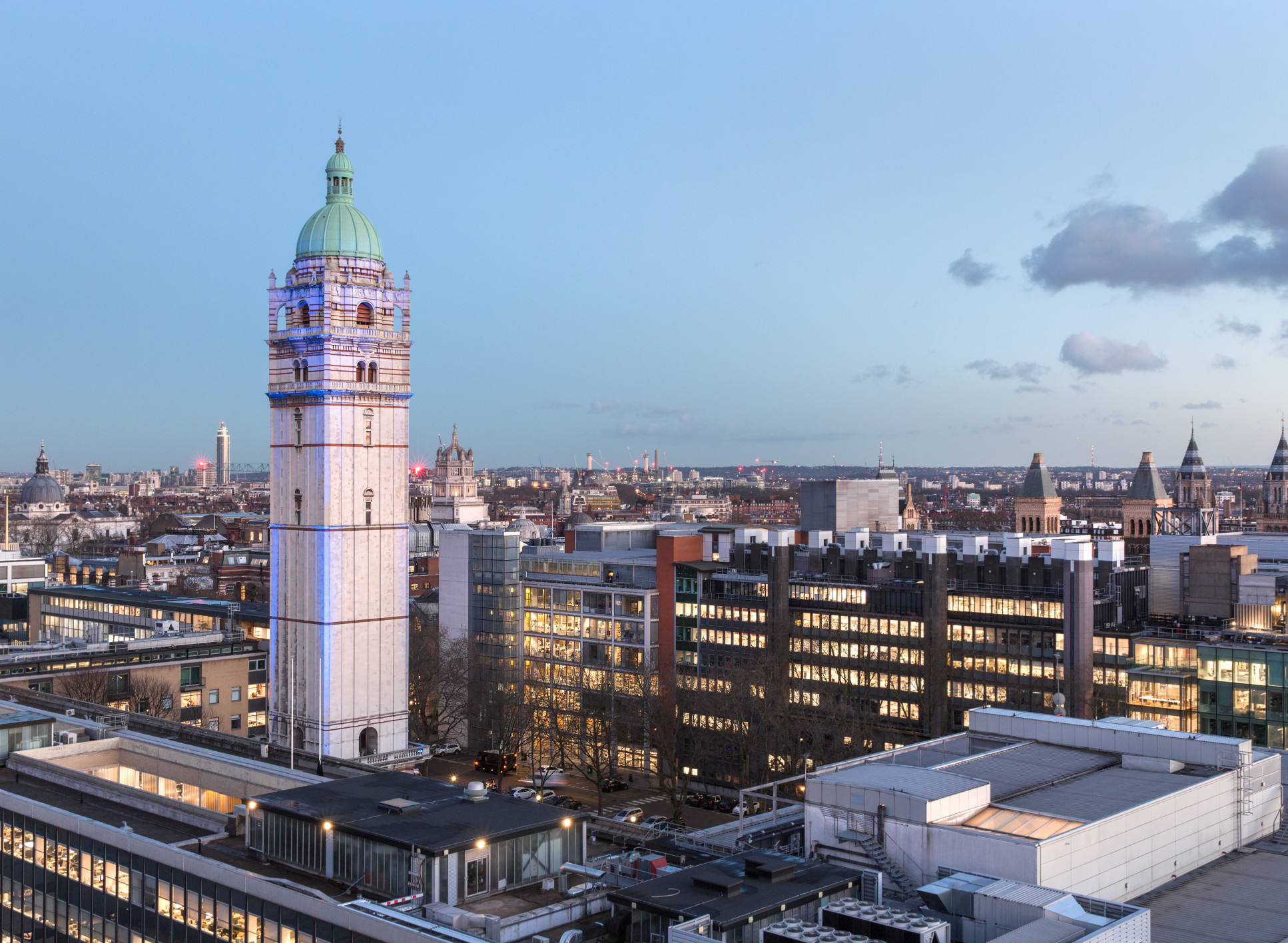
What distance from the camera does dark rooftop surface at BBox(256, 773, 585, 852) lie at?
35.9 m

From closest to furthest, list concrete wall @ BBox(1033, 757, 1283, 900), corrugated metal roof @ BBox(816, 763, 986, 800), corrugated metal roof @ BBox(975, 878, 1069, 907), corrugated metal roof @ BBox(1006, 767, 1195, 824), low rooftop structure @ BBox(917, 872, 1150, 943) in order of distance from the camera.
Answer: low rooftop structure @ BBox(917, 872, 1150, 943) < corrugated metal roof @ BBox(975, 878, 1069, 907) < concrete wall @ BBox(1033, 757, 1283, 900) < corrugated metal roof @ BBox(816, 763, 986, 800) < corrugated metal roof @ BBox(1006, 767, 1195, 824)

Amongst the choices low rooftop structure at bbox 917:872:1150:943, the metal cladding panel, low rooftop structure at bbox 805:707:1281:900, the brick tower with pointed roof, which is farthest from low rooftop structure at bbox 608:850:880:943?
the brick tower with pointed roof

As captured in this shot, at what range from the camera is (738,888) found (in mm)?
33250

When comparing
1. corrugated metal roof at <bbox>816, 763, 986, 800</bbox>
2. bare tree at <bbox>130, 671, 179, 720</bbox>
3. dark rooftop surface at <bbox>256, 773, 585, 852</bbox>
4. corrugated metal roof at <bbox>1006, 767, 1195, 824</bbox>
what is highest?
corrugated metal roof at <bbox>816, 763, 986, 800</bbox>

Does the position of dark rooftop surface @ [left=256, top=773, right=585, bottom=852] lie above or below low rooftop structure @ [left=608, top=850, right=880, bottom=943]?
above

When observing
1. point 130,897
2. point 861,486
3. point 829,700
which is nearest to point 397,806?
point 130,897

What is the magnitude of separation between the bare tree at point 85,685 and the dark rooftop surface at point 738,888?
58.5 m

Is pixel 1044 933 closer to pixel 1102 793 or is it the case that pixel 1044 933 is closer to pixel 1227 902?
pixel 1227 902

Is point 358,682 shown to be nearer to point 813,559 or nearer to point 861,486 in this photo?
point 813,559

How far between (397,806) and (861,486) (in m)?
98.6

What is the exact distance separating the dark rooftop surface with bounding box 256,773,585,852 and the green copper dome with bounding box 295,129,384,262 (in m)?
42.3

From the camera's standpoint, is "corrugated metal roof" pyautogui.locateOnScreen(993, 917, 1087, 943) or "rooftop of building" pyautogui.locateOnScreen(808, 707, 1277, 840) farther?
"rooftop of building" pyautogui.locateOnScreen(808, 707, 1277, 840)

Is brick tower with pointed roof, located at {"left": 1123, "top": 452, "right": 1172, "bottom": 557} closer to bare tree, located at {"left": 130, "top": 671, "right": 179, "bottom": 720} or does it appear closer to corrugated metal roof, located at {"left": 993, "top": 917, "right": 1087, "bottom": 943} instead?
bare tree, located at {"left": 130, "top": 671, "right": 179, "bottom": 720}

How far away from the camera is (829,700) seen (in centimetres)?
9512
